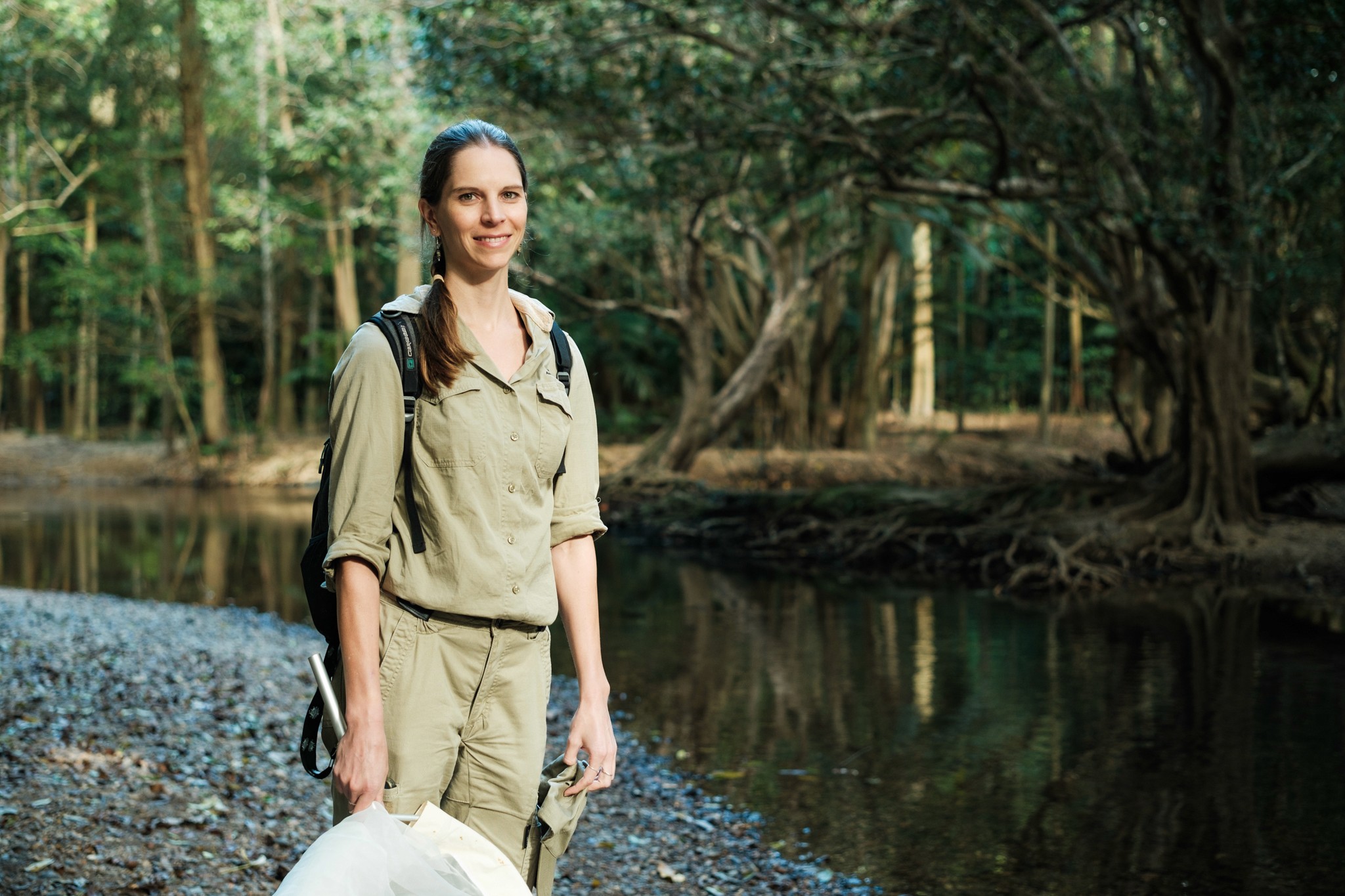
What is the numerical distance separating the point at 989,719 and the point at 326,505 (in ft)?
18.6

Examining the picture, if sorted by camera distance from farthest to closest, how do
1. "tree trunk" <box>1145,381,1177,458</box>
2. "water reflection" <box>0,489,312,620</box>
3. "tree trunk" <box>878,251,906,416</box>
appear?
"tree trunk" <box>878,251,906,416</box> < "tree trunk" <box>1145,381,1177,458</box> < "water reflection" <box>0,489,312,620</box>

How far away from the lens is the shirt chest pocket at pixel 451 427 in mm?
2340

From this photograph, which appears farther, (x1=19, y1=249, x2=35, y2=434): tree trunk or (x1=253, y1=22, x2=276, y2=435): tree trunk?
(x1=19, y1=249, x2=35, y2=434): tree trunk

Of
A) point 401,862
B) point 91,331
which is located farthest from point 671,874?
point 91,331

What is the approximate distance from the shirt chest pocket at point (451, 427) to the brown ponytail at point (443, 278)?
28mm

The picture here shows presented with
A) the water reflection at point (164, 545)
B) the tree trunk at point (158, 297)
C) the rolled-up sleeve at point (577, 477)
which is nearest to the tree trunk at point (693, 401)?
the water reflection at point (164, 545)

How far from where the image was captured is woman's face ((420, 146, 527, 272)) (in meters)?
2.44

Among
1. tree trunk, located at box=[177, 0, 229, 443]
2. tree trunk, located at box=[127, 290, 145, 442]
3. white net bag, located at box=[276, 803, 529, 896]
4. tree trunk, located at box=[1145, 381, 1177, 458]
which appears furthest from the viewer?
tree trunk, located at box=[127, 290, 145, 442]

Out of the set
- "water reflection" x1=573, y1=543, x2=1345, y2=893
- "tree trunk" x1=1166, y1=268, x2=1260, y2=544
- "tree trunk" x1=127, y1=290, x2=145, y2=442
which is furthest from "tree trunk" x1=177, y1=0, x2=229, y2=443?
"tree trunk" x1=1166, y1=268, x2=1260, y2=544

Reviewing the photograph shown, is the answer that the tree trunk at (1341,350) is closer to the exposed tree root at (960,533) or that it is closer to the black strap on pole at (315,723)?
the exposed tree root at (960,533)

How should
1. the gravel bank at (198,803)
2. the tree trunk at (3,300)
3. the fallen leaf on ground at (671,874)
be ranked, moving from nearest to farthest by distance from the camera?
the gravel bank at (198,803) < the fallen leaf on ground at (671,874) < the tree trunk at (3,300)

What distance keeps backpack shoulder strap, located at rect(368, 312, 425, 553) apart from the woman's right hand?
0.34m

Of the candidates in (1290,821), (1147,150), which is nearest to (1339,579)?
(1147,150)

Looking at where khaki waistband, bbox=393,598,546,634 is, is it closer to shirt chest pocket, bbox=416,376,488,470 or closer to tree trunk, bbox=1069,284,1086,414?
shirt chest pocket, bbox=416,376,488,470
